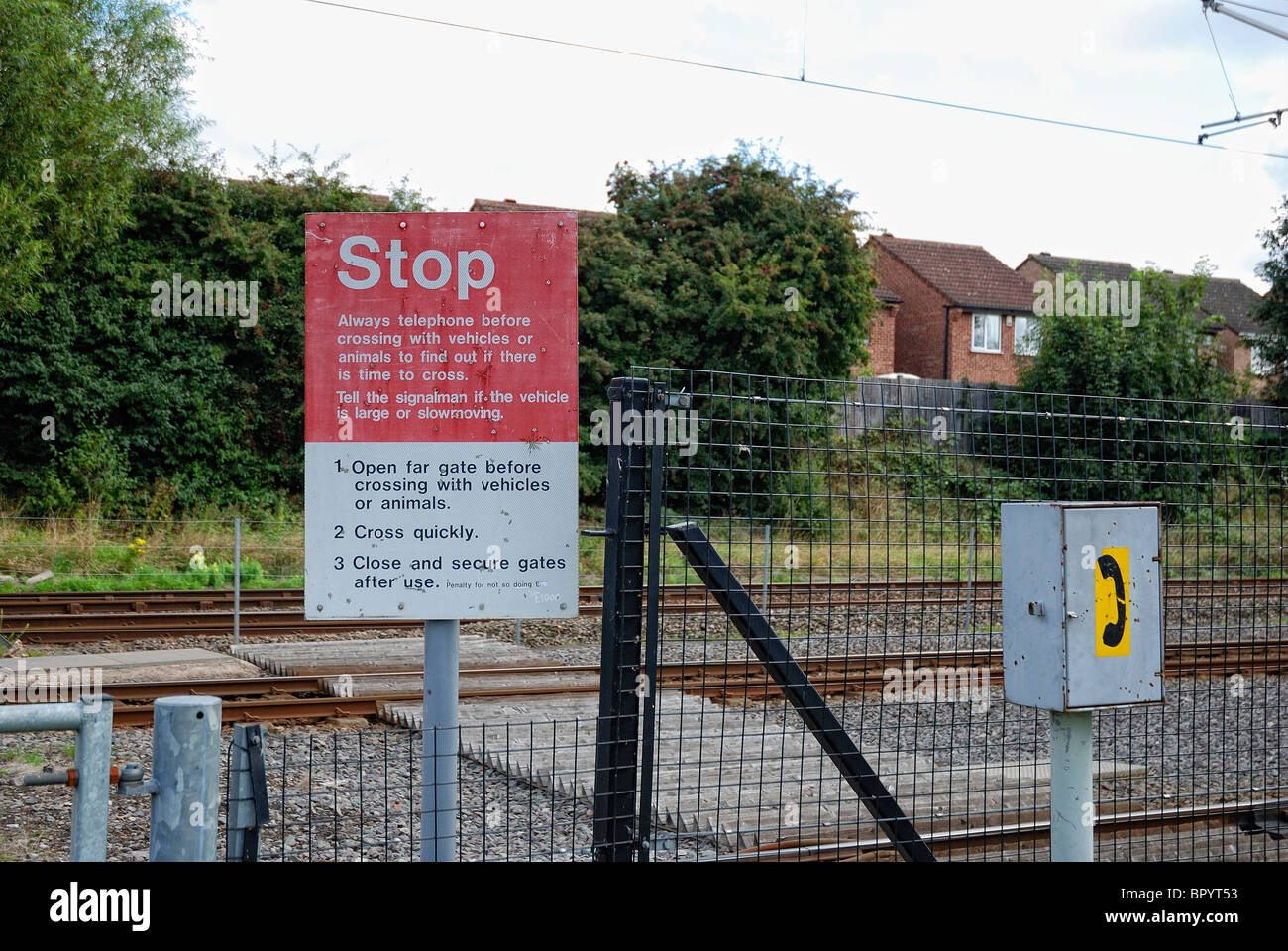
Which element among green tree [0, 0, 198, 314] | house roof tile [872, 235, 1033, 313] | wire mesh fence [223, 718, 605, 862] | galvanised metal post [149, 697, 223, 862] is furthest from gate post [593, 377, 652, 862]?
house roof tile [872, 235, 1033, 313]

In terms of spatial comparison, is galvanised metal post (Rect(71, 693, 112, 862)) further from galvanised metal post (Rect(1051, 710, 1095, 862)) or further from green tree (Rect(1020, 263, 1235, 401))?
green tree (Rect(1020, 263, 1235, 401))

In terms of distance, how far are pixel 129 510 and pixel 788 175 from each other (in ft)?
60.3

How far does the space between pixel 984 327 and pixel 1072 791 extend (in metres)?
42.3

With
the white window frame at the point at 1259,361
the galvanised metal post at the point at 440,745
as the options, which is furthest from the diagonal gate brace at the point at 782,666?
the white window frame at the point at 1259,361

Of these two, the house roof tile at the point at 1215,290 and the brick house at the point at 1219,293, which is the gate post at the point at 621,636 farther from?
the house roof tile at the point at 1215,290

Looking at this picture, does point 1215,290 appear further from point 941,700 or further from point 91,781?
point 91,781

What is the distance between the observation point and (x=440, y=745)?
3553mm

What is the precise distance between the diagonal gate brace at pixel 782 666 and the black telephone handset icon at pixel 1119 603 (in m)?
1.00

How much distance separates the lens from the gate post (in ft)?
12.3

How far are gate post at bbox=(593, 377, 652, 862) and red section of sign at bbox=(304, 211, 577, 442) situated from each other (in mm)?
327
